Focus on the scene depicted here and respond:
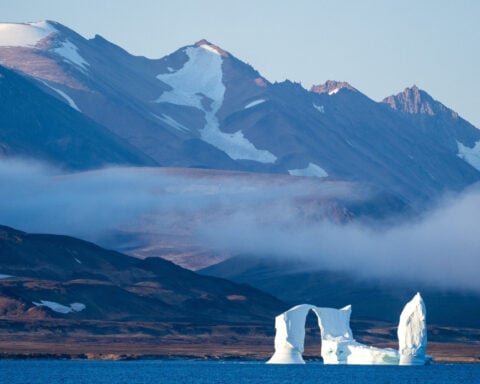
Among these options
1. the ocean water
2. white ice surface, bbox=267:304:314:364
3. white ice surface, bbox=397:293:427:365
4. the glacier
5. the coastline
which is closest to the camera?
the ocean water

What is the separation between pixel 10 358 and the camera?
456 feet

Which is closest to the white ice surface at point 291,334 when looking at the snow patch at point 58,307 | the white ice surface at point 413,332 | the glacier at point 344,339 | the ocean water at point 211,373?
the glacier at point 344,339

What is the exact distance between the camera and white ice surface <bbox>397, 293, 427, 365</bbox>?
116000 mm

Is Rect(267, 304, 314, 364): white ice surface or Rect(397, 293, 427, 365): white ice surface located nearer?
Rect(397, 293, 427, 365): white ice surface

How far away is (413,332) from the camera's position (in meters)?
117

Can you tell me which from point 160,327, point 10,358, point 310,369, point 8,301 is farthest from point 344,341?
point 8,301

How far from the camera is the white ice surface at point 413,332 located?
116 metres

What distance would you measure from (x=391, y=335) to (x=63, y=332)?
158ft

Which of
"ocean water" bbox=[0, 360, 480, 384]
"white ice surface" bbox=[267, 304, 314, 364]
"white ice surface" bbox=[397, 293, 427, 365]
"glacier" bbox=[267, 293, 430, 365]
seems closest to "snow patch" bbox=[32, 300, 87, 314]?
"ocean water" bbox=[0, 360, 480, 384]

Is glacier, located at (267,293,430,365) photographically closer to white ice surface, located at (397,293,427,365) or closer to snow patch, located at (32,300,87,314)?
white ice surface, located at (397,293,427,365)

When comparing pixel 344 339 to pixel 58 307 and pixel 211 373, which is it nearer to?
pixel 211 373

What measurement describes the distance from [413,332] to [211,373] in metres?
17.1

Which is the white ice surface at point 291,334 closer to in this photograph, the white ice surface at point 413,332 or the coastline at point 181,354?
the white ice surface at point 413,332

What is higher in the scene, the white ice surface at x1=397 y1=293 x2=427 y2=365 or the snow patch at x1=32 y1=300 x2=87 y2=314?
the snow patch at x1=32 y1=300 x2=87 y2=314
